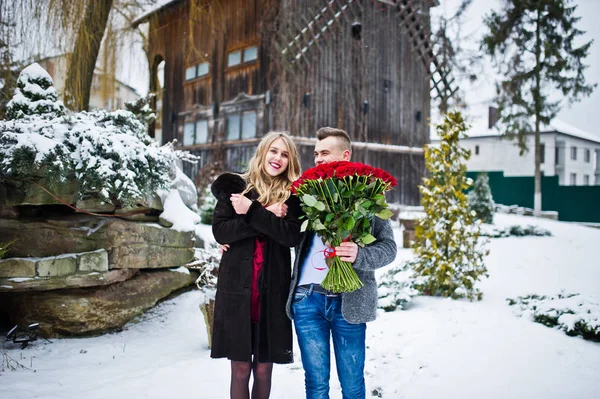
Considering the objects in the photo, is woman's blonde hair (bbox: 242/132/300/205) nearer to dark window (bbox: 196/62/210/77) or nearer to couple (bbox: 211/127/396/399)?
couple (bbox: 211/127/396/399)

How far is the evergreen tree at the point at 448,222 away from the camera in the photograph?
5559mm

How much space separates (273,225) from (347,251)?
473mm

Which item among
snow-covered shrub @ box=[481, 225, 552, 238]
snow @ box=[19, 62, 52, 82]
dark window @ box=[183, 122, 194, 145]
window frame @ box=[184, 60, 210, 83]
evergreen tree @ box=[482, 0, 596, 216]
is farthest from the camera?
evergreen tree @ box=[482, 0, 596, 216]

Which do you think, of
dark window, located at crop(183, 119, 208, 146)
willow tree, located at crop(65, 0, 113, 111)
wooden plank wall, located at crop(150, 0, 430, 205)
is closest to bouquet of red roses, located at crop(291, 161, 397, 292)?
willow tree, located at crop(65, 0, 113, 111)

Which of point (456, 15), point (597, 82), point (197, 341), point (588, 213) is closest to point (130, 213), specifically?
point (197, 341)

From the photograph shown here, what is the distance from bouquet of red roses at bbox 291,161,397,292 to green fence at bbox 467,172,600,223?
65.4 feet

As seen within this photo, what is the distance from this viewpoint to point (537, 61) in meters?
17.4

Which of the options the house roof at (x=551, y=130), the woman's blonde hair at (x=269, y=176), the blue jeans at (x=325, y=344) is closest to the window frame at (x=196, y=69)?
the woman's blonde hair at (x=269, y=176)

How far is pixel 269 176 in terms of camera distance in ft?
8.99

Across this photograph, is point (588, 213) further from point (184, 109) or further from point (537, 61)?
point (184, 109)

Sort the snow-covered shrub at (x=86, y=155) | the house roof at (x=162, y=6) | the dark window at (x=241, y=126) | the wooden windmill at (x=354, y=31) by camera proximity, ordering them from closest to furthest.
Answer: the snow-covered shrub at (x=86, y=155) → the house roof at (x=162, y=6) → the wooden windmill at (x=354, y=31) → the dark window at (x=241, y=126)

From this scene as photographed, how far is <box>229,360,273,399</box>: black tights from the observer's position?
2.49m

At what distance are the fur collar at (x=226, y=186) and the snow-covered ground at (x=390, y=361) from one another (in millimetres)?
1712

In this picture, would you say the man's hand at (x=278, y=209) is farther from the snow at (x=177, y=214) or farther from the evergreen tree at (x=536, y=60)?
the evergreen tree at (x=536, y=60)
